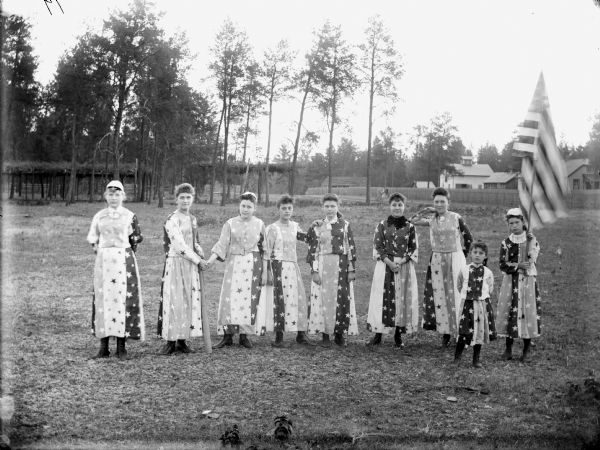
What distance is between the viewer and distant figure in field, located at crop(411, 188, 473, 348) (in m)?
6.98

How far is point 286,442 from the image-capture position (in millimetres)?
3811

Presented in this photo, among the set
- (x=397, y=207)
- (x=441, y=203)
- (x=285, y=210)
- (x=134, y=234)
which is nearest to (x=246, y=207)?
(x=285, y=210)

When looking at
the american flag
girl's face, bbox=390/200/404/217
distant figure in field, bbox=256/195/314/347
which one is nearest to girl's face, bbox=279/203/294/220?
distant figure in field, bbox=256/195/314/347

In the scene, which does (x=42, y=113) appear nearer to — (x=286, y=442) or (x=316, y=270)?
(x=316, y=270)

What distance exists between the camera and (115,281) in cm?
610

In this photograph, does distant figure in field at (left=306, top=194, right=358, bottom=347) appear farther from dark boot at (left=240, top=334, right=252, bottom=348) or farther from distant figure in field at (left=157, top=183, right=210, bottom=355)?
distant figure in field at (left=157, top=183, right=210, bottom=355)

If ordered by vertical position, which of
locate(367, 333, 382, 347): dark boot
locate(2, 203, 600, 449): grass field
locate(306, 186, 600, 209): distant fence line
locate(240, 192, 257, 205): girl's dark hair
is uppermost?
locate(306, 186, 600, 209): distant fence line

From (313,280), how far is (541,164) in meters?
3.33

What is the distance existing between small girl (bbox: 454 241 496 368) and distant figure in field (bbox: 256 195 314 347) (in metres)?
1.87

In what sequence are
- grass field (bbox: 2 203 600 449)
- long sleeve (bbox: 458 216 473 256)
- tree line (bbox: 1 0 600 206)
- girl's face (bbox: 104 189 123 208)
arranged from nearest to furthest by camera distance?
grass field (bbox: 2 203 600 449) → girl's face (bbox: 104 189 123 208) → long sleeve (bbox: 458 216 473 256) → tree line (bbox: 1 0 600 206)

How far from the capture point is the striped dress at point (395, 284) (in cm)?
699

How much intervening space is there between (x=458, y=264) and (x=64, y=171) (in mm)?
33829

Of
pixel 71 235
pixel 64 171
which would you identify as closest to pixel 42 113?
pixel 71 235

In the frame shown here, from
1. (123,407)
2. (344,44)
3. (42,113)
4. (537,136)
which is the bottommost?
(123,407)
